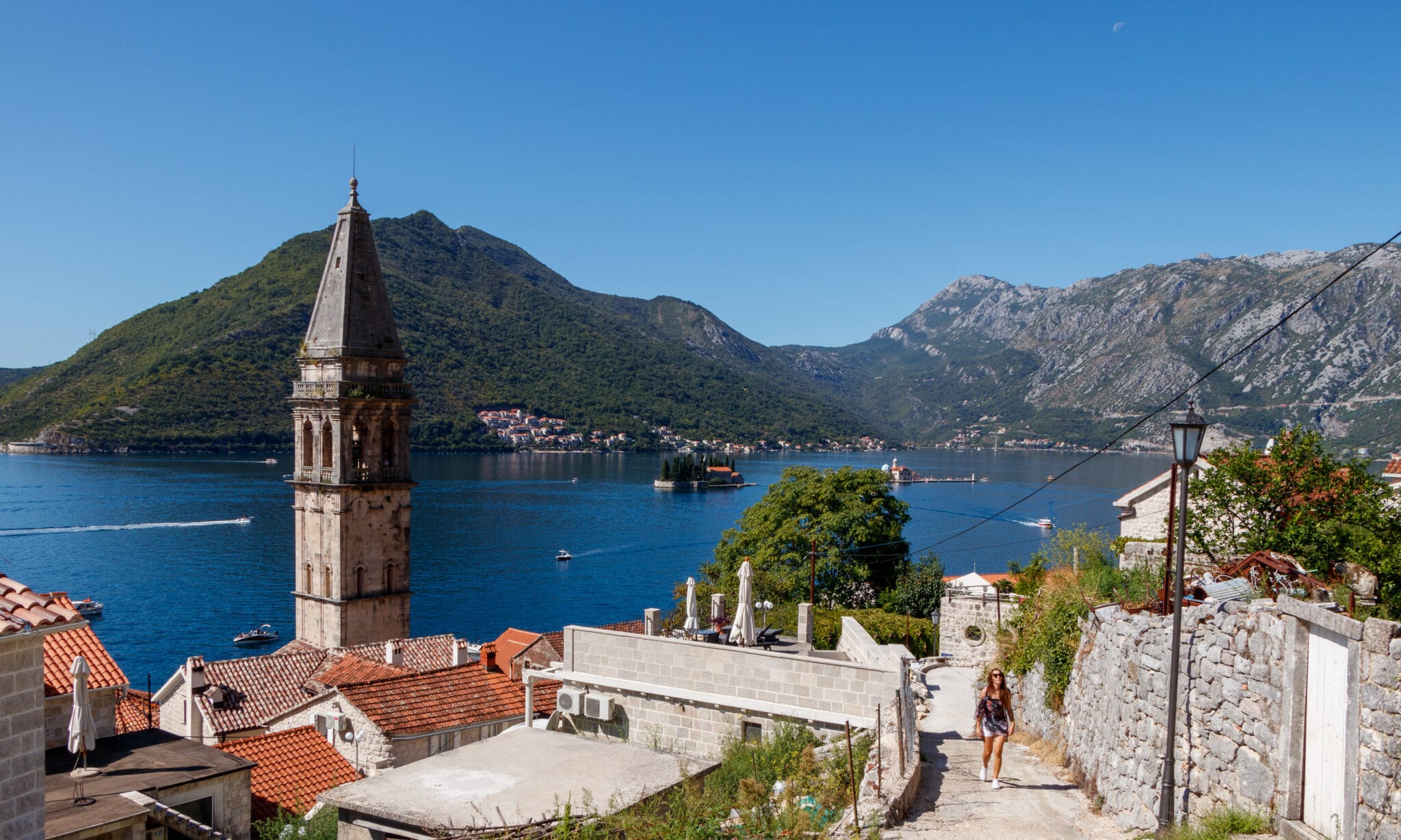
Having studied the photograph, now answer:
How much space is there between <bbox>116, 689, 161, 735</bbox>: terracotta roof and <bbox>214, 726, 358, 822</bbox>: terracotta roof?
6.24 feet

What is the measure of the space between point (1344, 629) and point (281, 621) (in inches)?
2034

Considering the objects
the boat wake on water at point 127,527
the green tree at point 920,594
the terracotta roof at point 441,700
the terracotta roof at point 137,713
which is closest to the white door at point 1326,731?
the terracotta roof at point 441,700

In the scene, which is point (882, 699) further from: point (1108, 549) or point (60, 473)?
point (60, 473)

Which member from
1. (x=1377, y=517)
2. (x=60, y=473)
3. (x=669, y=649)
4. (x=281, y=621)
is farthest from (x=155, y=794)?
(x=60, y=473)

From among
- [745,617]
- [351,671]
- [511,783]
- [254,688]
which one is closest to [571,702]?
[511,783]

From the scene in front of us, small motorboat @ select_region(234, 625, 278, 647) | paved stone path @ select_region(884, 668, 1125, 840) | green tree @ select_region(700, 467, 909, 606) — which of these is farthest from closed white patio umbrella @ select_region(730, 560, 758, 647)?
small motorboat @ select_region(234, 625, 278, 647)

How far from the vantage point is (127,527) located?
7494 cm

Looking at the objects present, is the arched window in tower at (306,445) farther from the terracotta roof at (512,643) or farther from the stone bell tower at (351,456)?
the terracotta roof at (512,643)

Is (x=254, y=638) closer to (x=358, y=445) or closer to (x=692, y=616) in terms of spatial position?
(x=358, y=445)

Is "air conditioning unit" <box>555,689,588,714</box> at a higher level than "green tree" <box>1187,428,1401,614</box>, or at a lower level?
lower

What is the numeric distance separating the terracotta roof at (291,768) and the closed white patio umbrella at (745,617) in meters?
6.54

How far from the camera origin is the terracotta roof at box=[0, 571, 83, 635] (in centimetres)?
557

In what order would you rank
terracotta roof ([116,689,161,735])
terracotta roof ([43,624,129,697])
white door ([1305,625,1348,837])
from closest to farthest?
white door ([1305,625,1348,837]) → terracotta roof ([43,624,129,697]) → terracotta roof ([116,689,161,735])

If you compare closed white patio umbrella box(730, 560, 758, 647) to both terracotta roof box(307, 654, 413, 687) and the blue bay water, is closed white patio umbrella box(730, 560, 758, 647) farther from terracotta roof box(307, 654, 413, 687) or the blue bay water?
the blue bay water
